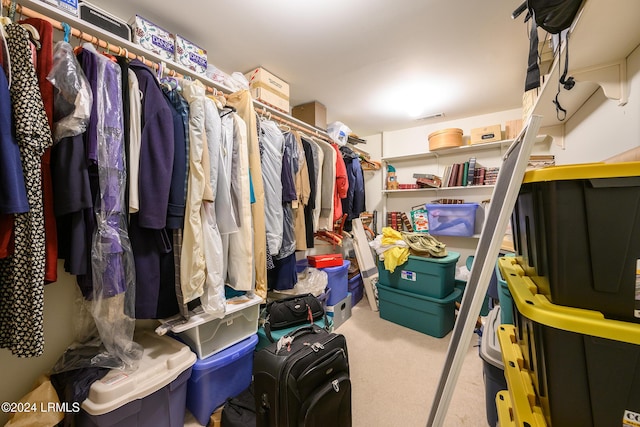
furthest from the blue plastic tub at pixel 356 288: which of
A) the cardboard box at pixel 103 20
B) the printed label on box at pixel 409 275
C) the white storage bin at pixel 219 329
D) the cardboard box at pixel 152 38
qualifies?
the cardboard box at pixel 103 20

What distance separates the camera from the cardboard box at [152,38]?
4.24 feet

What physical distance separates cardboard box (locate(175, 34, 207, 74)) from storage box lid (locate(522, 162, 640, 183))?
1746 millimetres

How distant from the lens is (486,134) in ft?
9.04

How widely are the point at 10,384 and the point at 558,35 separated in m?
2.85

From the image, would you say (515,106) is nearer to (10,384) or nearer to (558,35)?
(558,35)

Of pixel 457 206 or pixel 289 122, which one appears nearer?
pixel 289 122

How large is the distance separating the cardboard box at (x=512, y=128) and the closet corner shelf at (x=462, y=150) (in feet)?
0.29

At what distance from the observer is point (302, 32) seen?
1.59 m

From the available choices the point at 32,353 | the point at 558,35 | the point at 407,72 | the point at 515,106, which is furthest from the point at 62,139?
the point at 515,106

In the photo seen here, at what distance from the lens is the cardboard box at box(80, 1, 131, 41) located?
1116 millimetres

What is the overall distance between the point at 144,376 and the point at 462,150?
362 centimetres

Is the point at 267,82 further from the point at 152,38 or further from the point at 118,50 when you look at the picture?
the point at 118,50

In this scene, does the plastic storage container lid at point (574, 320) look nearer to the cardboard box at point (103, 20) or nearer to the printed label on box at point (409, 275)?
the printed label on box at point (409, 275)

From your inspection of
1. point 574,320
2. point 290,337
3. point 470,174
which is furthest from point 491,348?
point 470,174
